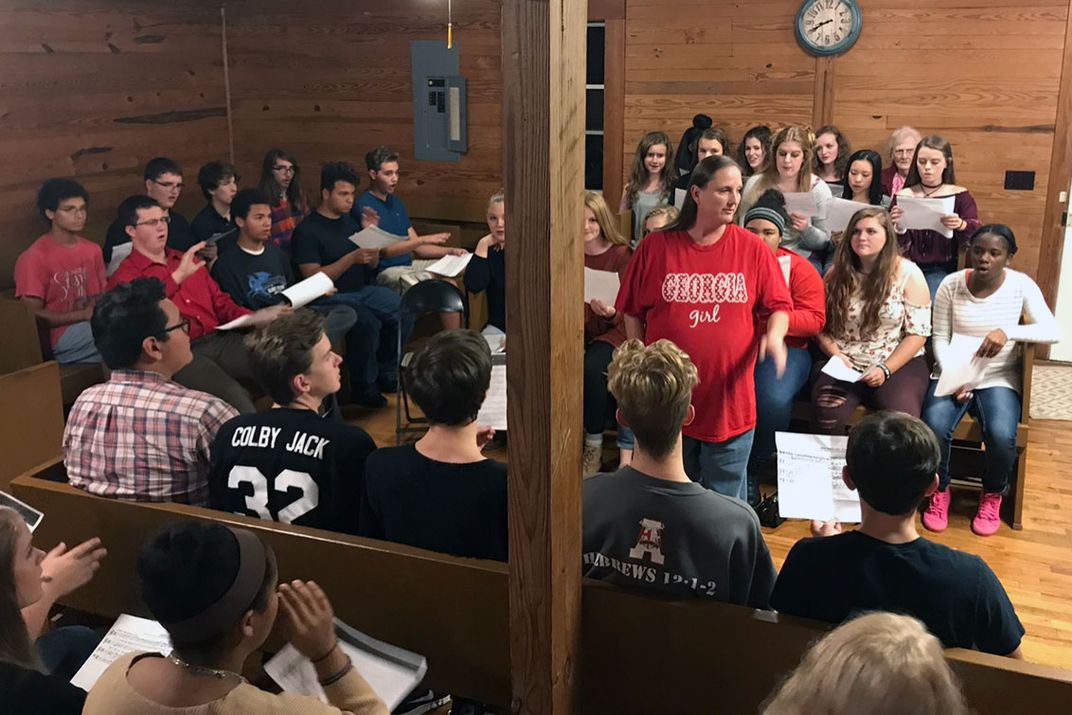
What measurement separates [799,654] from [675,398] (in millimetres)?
613

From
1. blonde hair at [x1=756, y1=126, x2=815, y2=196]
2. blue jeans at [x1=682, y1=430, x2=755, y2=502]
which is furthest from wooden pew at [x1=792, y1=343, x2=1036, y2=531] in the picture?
blonde hair at [x1=756, y1=126, x2=815, y2=196]

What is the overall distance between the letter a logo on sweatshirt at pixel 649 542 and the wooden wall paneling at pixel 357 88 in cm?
502

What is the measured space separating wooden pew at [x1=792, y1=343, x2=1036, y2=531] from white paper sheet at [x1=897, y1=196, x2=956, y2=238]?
0.97 m

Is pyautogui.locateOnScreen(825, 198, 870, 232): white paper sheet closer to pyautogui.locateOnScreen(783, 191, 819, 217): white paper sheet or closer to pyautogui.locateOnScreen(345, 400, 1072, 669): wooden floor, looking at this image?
pyautogui.locateOnScreen(783, 191, 819, 217): white paper sheet

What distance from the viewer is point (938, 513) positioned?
12.7 feet

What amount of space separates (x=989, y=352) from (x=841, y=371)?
559mm

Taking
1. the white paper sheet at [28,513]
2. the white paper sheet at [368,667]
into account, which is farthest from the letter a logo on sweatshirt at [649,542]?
the white paper sheet at [28,513]

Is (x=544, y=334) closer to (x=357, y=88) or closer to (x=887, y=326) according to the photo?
(x=887, y=326)

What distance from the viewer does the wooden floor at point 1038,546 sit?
10.4 feet

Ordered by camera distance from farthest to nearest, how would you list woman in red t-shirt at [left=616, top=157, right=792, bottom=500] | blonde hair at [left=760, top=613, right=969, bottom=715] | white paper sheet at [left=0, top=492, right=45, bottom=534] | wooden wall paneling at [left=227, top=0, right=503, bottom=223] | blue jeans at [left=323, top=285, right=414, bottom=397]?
wooden wall paneling at [left=227, top=0, right=503, bottom=223], blue jeans at [left=323, top=285, right=414, bottom=397], woman in red t-shirt at [left=616, top=157, right=792, bottom=500], white paper sheet at [left=0, top=492, right=45, bottom=534], blonde hair at [left=760, top=613, right=969, bottom=715]

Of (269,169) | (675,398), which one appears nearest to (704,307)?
(675,398)

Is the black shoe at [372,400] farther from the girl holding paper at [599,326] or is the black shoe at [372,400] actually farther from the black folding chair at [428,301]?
the girl holding paper at [599,326]

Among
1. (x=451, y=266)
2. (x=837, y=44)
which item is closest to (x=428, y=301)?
(x=451, y=266)

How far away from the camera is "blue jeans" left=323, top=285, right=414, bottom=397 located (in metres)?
5.15
